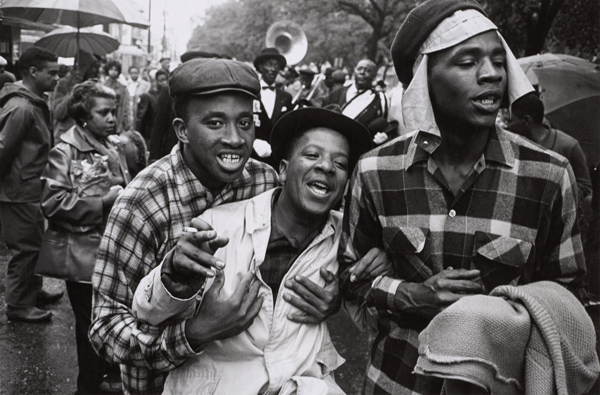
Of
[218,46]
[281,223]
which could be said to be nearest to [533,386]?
[281,223]

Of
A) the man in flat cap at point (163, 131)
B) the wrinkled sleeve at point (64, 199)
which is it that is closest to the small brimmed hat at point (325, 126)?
the wrinkled sleeve at point (64, 199)

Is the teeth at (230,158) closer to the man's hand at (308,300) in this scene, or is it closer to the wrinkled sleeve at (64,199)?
the man's hand at (308,300)

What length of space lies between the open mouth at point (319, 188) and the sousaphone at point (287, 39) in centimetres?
2781

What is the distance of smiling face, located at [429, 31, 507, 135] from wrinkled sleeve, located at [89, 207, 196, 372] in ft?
4.06

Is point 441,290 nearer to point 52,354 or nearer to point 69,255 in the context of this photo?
point 69,255

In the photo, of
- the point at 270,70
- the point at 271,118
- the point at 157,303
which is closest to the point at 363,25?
the point at 270,70

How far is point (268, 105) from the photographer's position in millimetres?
8086

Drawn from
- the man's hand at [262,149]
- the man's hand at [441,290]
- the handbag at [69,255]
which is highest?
the man's hand at [441,290]

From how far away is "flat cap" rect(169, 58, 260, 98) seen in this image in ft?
8.78

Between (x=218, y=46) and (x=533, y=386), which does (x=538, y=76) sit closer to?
(x=533, y=386)

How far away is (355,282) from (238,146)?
0.70 m

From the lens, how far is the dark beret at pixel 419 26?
94.8 inches

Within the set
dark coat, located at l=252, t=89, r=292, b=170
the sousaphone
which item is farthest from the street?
the sousaphone

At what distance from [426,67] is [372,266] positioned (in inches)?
29.4
